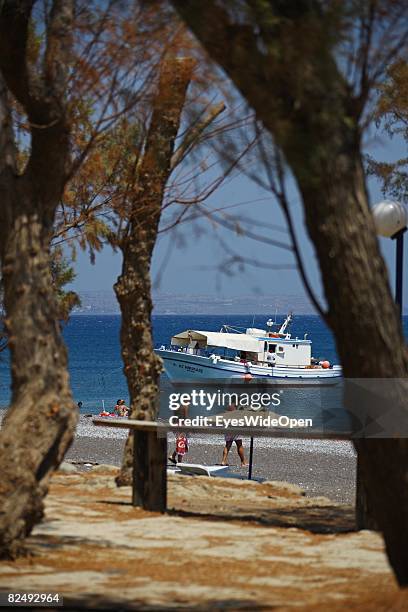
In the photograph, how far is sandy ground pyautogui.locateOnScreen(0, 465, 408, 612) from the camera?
470 cm

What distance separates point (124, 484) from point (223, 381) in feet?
6.57

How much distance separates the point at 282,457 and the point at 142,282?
15539mm

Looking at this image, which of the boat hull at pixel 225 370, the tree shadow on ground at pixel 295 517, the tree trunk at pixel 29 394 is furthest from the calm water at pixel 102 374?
the tree trunk at pixel 29 394

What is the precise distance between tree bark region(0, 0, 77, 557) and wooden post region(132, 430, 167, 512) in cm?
276

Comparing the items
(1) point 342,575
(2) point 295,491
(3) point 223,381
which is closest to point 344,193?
(1) point 342,575

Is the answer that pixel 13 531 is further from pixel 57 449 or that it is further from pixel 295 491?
pixel 295 491

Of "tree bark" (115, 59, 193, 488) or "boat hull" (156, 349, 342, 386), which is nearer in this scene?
"tree bark" (115, 59, 193, 488)

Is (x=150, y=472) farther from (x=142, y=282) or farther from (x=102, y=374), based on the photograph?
(x=102, y=374)

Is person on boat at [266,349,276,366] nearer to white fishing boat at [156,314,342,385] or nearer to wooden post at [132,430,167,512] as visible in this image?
white fishing boat at [156,314,342,385]

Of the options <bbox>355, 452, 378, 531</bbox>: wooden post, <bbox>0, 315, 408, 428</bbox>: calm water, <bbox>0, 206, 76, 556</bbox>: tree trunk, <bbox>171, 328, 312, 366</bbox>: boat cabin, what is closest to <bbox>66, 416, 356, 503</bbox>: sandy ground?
<bbox>0, 315, 408, 428</bbox>: calm water

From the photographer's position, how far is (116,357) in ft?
289

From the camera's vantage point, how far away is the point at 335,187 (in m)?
4.26

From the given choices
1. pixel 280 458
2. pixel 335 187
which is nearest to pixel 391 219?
pixel 335 187

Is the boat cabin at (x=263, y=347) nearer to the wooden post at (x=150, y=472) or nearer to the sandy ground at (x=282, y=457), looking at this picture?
the sandy ground at (x=282, y=457)
